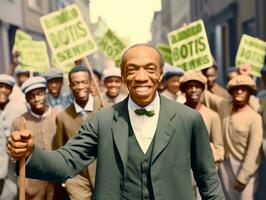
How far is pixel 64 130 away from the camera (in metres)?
5.59

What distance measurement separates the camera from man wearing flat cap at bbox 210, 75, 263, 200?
5.94m

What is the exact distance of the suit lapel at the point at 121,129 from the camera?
3.05 meters

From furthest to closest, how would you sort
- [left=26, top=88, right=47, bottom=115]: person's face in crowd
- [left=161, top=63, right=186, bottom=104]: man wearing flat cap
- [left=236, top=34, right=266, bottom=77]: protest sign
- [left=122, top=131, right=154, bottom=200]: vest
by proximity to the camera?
[left=236, top=34, right=266, bottom=77]: protest sign < [left=161, top=63, right=186, bottom=104]: man wearing flat cap < [left=26, top=88, right=47, bottom=115]: person's face in crowd < [left=122, top=131, right=154, bottom=200]: vest

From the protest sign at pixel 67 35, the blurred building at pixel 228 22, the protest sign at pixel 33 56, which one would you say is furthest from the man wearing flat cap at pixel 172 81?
the blurred building at pixel 228 22

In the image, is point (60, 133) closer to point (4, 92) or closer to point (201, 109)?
point (4, 92)

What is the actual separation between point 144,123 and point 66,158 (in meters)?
0.46

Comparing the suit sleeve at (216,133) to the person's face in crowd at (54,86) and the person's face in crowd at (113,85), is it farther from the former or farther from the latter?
the person's face in crowd at (54,86)

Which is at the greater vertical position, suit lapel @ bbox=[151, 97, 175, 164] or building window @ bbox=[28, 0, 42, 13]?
building window @ bbox=[28, 0, 42, 13]

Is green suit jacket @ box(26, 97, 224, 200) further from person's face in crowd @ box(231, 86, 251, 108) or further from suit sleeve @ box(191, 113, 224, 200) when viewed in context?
person's face in crowd @ box(231, 86, 251, 108)

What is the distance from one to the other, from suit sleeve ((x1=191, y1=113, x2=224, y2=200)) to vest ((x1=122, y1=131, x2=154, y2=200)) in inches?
10.8

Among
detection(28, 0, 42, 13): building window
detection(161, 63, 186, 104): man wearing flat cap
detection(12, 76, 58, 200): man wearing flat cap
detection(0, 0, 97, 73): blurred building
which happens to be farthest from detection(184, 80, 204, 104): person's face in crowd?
detection(28, 0, 42, 13): building window

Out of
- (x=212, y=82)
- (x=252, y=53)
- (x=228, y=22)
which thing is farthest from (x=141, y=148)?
(x=228, y=22)

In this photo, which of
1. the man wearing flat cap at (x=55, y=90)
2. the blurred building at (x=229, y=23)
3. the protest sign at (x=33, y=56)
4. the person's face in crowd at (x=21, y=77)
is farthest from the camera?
the blurred building at (x=229, y=23)

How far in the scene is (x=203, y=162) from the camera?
3189mm
